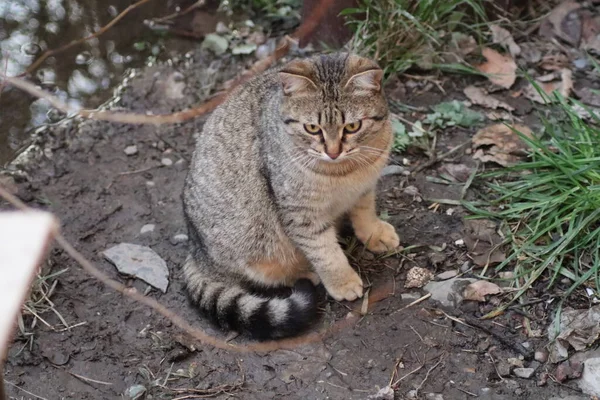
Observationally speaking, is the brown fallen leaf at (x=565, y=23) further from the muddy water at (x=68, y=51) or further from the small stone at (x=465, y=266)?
the muddy water at (x=68, y=51)

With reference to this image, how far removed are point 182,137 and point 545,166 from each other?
2.20m

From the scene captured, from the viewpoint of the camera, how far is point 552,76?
452 cm

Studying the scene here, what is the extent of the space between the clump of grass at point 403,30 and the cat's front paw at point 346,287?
160cm

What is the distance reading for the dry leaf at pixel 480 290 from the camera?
11.0 ft

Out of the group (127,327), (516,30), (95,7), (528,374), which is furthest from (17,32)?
(528,374)

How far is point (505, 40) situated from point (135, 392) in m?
3.23

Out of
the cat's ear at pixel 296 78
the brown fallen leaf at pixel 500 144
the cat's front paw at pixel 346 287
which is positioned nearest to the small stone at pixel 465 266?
the cat's front paw at pixel 346 287

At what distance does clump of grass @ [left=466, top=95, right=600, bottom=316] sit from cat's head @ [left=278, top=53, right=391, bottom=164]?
100cm

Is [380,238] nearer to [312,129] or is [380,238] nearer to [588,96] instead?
[312,129]

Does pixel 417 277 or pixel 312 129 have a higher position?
pixel 312 129

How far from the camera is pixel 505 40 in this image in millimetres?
4707

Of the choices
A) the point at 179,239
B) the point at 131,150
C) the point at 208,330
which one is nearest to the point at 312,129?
the point at 208,330

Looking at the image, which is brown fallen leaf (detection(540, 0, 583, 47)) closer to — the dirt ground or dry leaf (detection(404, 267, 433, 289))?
the dirt ground

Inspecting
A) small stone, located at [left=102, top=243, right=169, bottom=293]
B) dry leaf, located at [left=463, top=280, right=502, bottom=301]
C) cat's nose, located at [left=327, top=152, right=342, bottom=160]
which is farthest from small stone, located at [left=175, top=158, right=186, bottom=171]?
dry leaf, located at [left=463, top=280, right=502, bottom=301]
